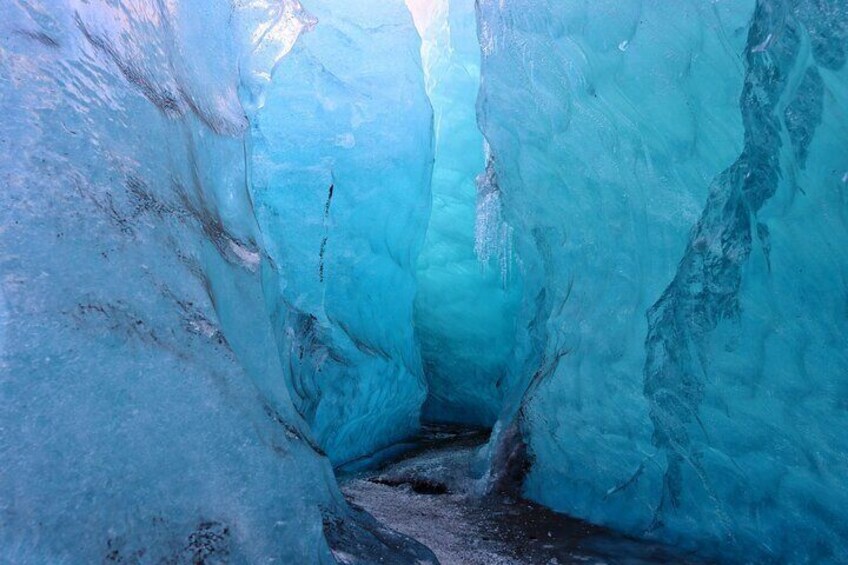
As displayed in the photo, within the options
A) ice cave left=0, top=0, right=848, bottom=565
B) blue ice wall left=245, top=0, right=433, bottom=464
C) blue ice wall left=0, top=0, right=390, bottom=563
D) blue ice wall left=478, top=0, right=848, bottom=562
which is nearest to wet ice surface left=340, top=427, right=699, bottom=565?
ice cave left=0, top=0, right=848, bottom=565

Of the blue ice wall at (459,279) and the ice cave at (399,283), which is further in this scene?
the blue ice wall at (459,279)

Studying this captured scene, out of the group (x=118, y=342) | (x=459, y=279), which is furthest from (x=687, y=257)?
(x=459, y=279)

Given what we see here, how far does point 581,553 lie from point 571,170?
2089 mm

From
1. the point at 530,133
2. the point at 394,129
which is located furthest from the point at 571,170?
the point at 394,129

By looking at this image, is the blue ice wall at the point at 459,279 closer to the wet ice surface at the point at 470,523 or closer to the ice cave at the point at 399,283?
the ice cave at the point at 399,283

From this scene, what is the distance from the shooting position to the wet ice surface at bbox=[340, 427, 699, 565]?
334 cm

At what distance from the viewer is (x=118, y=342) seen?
1.90 m

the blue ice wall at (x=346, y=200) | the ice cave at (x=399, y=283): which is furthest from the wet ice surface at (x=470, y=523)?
the blue ice wall at (x=346, y=200)

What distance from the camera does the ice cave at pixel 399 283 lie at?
185cm

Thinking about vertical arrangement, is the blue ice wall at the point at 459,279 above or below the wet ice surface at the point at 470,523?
above

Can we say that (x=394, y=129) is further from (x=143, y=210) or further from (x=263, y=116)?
(x=143, y=210)

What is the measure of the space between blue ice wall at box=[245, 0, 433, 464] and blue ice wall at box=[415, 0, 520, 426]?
0.86 m

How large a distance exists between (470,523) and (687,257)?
1808 millimetres

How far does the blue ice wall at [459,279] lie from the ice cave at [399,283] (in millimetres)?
285
